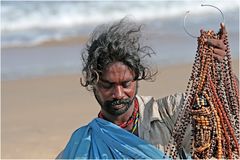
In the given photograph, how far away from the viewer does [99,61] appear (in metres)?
3.61

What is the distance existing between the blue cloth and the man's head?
113 millimetres

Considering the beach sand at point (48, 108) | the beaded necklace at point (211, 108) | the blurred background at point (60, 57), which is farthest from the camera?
the blurred background at point (60, 57)

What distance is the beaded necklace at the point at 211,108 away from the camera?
10.4ft

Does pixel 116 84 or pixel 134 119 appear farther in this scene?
pixel 134 119

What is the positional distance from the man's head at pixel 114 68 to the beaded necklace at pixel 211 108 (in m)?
0.40

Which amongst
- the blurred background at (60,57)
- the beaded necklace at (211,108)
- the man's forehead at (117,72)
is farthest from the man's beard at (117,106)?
the blurred background at (60,57)

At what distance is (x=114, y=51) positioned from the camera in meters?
3.60

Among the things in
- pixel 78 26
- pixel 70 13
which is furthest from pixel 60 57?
pixel 70 13

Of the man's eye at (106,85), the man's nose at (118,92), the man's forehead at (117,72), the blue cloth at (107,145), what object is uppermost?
the man's forehead at (117,72)

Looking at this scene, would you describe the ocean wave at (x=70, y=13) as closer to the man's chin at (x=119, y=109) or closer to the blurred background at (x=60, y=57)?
the blurred background at (x=60, y=57)

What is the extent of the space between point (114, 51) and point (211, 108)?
71 centimetres

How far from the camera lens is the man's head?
11.6 feet

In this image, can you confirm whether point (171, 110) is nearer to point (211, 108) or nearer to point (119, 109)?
point (119, 109)

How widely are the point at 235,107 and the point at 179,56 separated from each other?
6523 mm
